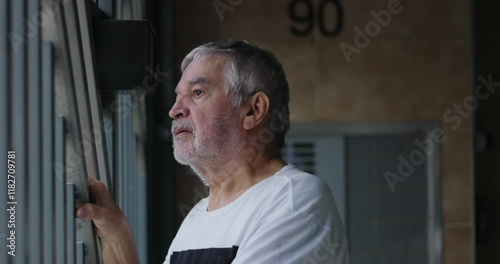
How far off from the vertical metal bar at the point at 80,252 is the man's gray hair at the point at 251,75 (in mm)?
488

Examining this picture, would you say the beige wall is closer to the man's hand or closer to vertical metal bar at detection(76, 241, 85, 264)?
vertical metal bar at detection(76, 241, 85, 264)

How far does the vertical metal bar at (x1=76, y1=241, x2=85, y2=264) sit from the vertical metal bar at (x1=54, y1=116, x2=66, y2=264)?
0.11ft

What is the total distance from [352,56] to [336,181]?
679mm

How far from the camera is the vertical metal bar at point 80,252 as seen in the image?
1834mm

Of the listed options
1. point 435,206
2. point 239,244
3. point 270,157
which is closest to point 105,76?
point 270,157

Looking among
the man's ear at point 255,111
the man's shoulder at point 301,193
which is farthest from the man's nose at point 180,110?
the man's shoulder at point 301,193

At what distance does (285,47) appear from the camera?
457 centimetres

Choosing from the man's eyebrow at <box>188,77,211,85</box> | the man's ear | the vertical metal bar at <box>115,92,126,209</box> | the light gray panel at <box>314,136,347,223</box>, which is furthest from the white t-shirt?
the light gray panel at <box>314,136,347,223</box>

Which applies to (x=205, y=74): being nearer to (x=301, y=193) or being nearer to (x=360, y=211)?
(x=301, y=193)

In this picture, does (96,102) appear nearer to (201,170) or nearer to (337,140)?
(201,170)
